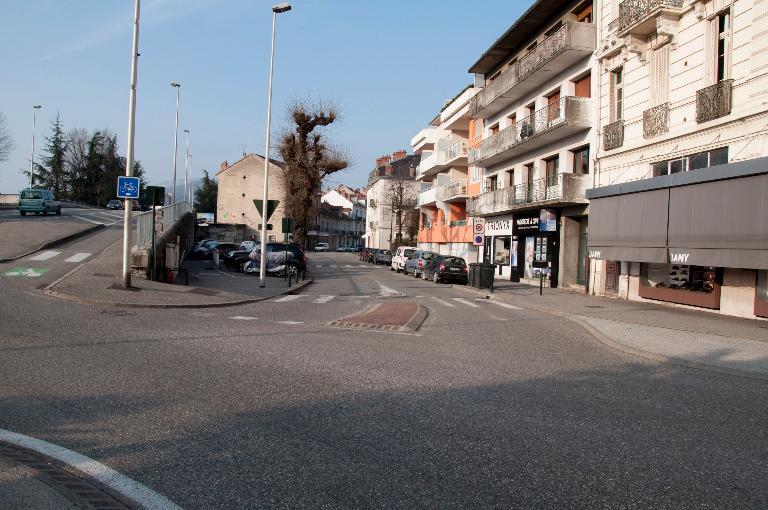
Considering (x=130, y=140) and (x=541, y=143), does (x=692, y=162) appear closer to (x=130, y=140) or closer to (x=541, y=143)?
(x=541, y=143)

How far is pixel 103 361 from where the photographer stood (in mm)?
8000

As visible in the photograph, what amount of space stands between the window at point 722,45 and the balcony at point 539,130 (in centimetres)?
764

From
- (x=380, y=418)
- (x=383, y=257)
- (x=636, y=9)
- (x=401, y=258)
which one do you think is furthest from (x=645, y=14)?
(x=383, y=257)

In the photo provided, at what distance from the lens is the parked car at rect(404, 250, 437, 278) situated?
3553 centimetres

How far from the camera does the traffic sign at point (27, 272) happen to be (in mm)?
17500

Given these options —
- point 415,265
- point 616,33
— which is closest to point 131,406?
point 616,33

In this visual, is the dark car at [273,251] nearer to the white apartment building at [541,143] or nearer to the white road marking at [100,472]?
the white apartment building at [541,143]

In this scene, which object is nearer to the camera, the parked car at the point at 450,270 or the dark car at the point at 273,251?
the dark car at the point at 273,251

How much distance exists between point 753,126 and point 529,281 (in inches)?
633

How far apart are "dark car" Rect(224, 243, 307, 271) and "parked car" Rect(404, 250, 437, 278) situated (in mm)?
6972

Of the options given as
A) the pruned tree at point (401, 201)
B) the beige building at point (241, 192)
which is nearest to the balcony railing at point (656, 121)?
the pruned tree at point (401, 201)

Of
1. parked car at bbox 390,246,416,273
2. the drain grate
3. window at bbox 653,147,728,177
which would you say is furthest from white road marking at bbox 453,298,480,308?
parked car at bbox 390,246,416,273

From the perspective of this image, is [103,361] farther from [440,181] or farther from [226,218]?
[226,218]

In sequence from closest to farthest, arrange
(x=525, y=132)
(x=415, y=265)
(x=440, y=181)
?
(x=525, y=132), (x=415, y=265), (x=440, y=181)
